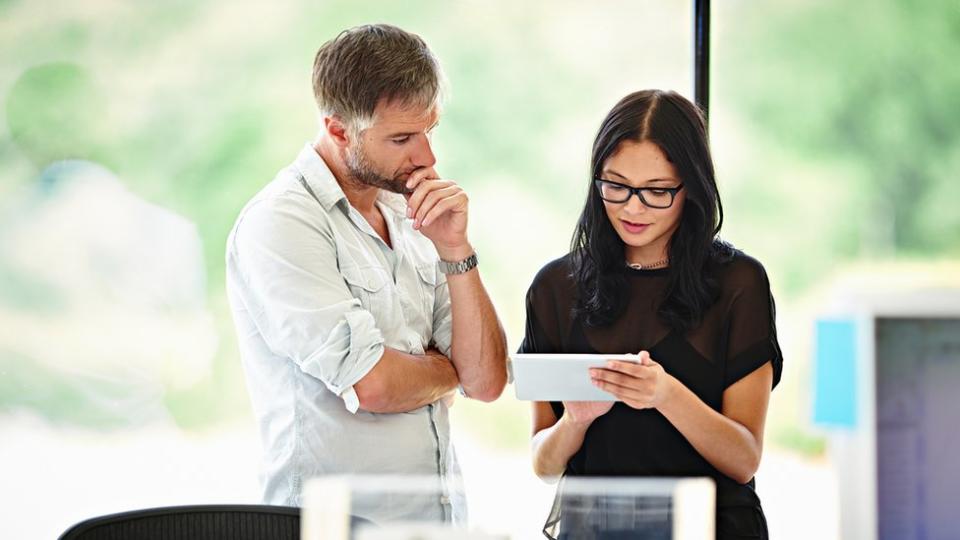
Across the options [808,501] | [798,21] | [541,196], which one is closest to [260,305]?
[541,196]

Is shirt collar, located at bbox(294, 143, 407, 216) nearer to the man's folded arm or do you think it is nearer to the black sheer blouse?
the man's folded arm

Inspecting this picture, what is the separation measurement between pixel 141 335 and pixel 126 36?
1091mm

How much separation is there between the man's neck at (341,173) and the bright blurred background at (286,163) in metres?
1.79

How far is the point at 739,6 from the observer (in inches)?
191

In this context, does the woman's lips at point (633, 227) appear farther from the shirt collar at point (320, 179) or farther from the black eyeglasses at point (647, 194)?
the shirt collar at point (320, 179)

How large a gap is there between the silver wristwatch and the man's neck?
20cm

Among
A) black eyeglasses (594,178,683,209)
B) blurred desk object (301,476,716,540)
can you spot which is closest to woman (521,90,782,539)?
black eyeglasses (594,178,683,209)

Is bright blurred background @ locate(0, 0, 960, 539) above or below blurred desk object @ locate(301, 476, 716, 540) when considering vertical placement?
above

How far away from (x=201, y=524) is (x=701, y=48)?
5.69 feet

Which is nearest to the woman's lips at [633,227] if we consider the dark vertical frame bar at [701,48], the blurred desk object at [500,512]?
the blurred desk object at [500,512]

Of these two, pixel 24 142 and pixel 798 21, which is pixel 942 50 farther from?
pixel 24 142

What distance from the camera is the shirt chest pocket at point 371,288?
2100mm

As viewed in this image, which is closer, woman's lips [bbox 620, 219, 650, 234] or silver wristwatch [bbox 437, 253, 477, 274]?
woman's lips [bbox 620, 219, 650, 234]

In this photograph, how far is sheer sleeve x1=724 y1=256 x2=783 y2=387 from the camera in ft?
6.48
